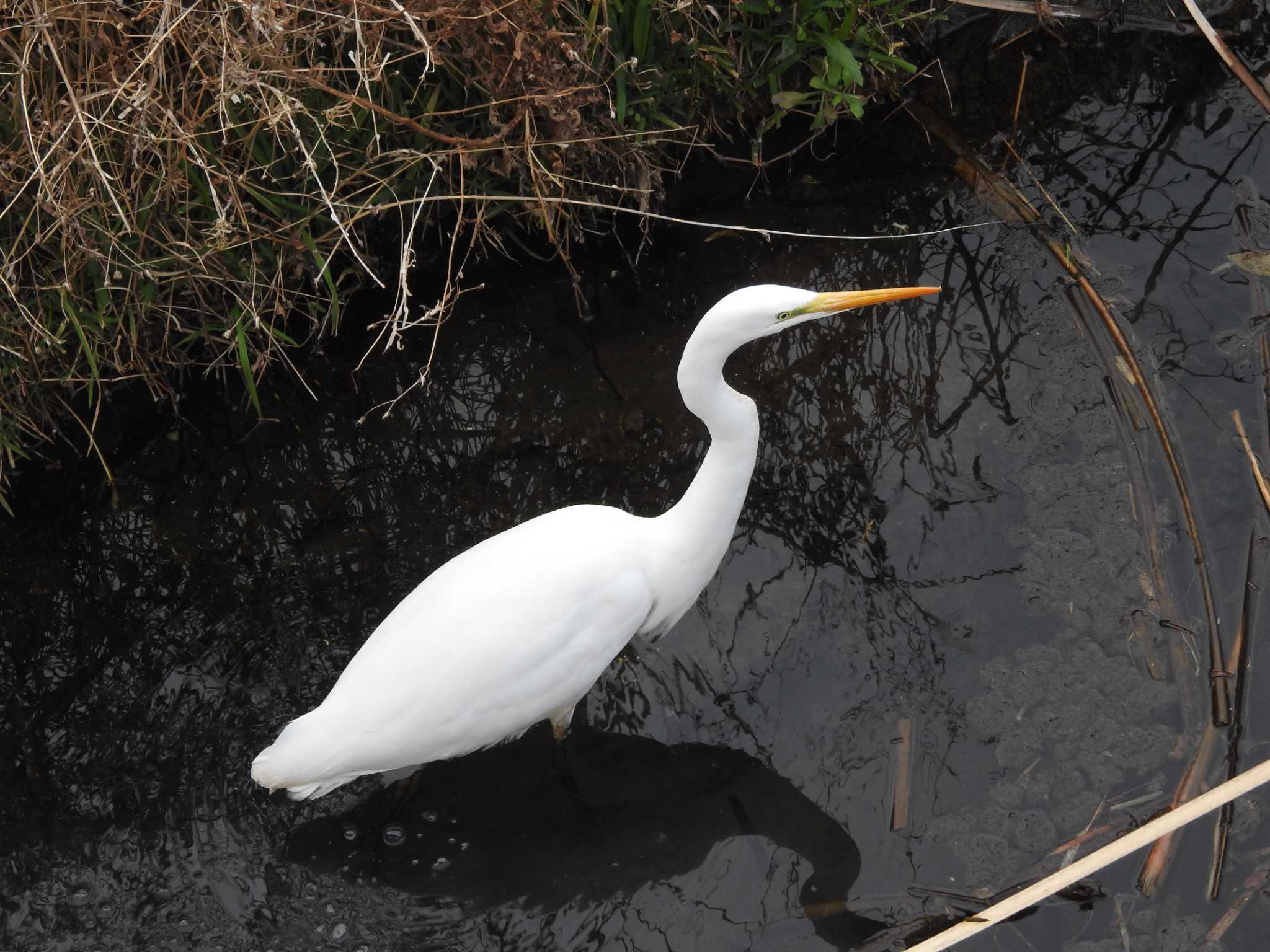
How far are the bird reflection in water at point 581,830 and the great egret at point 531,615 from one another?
0.65 feet

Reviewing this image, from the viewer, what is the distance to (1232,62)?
135 inches

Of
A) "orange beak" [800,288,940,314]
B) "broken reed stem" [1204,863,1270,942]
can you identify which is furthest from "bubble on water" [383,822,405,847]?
"broken reed stem" [1204,863,1270,942]

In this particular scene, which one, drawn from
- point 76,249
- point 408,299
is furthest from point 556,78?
point 76,249

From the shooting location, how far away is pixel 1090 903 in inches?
86.9

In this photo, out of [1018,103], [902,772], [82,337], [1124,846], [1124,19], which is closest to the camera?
[1124,846]

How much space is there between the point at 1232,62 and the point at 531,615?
2690 mm

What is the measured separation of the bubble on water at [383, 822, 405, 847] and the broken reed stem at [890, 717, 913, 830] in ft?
3.43

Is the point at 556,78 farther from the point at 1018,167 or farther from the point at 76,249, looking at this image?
the point at 1018,167

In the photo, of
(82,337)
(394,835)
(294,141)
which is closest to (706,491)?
(394,835)

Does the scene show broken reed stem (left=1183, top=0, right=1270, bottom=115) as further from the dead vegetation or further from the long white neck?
the long white neck

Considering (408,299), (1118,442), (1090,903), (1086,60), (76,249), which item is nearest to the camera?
(1090,903)

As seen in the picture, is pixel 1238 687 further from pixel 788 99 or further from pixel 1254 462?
pixel 788 99

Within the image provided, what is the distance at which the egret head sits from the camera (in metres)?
2.13

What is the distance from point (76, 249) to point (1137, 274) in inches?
107
